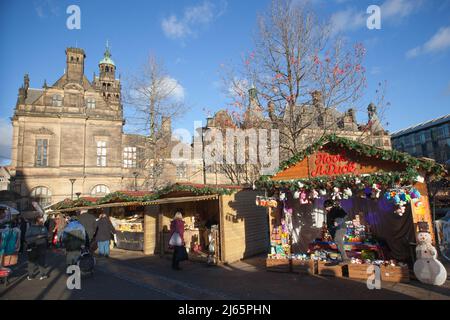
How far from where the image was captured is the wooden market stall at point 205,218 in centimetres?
1105

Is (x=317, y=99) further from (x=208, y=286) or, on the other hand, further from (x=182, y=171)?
(x=182, y=171)

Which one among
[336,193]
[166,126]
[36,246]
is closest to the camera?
[336,193]

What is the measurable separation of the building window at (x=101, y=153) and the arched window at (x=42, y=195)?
5.88 metres

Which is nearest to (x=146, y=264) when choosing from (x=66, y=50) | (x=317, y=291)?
(x=317, y=291)

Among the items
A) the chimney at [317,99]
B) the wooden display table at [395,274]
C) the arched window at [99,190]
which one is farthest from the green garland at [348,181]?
the arched window at [99,190]

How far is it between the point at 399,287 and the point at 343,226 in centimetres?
207

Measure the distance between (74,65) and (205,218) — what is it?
99.4 ft

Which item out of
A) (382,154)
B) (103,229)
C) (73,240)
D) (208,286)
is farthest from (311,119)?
(73,240)

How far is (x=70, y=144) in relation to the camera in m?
32.6

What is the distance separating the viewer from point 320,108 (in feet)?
46.1

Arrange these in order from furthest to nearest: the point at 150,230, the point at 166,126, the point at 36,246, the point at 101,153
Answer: the point at 101,153 → the point at 166,126 → the point at 150,230 → the point at 36,246

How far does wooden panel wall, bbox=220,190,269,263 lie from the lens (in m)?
11.1

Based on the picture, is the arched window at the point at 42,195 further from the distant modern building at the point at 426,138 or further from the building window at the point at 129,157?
the distant modern building at the point at 426,138
